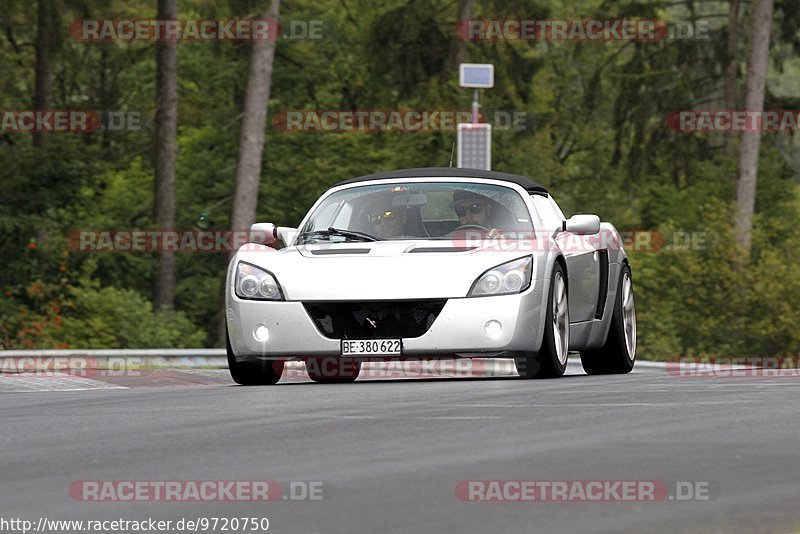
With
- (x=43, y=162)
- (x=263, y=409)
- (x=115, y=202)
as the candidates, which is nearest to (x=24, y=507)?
(x=263, y=409)

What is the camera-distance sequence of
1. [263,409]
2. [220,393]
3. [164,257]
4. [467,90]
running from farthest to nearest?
1. [467,90]
2. [164,257]
3. [220,393]
4. [263,409]

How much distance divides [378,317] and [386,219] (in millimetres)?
1471

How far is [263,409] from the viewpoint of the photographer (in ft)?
33.8

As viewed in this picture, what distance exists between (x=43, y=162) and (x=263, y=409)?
3036 cm

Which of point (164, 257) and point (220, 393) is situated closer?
point (220, 393)

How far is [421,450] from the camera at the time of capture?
810 cm

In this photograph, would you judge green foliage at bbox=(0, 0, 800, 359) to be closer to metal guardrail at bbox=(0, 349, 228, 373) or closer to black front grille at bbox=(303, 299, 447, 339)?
metal guardrail at bbox=(0, 349, 228, 373)

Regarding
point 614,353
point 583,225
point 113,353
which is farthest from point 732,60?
point 583,225

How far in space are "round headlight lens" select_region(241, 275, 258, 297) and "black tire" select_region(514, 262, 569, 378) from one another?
6.48 feet

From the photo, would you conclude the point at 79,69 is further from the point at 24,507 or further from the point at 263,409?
the point at 24,507

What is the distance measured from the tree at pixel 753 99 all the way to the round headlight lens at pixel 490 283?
1078 inches
